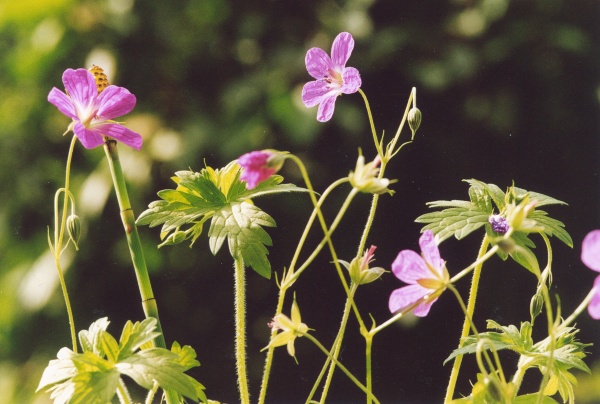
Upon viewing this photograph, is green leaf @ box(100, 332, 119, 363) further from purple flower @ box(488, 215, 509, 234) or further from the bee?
purple flower @ box(488, 215, 509, 234)

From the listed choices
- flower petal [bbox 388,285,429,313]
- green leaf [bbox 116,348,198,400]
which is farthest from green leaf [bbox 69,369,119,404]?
flower petal [bbox 388,285,429,313]

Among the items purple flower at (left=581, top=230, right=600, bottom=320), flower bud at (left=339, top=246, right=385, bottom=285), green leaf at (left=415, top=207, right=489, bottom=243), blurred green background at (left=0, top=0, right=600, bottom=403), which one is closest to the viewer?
Answer: purple flower at (left=581, top=230, right=600, bottom=320)

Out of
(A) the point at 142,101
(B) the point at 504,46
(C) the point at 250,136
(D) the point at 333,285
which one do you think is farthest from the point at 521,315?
(A) the point at 142,101

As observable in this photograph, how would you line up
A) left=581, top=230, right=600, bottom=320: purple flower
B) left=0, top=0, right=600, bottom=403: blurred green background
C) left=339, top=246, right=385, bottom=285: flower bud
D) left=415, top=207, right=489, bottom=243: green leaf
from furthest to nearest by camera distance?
1. left=0, top=0, right=600, bottom=403: blurred green background
2. left=415, top=207, right=489, bottom=243: green leaf
3. left=339, top=246, right=385, bottom=285: flower bud
4. left=581, top=230, right=600, bottom=320: purple flower

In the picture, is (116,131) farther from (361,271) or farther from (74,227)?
(361,271)

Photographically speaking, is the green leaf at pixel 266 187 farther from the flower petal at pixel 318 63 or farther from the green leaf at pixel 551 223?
the green leaf at pixel 551 223

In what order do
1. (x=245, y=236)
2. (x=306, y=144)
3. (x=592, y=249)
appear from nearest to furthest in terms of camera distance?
(x=592, y=249) → (x=245, y=236) → (x=306, y=144)

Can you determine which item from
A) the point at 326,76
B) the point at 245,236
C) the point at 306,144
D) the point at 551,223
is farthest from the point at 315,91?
the point at 306,144

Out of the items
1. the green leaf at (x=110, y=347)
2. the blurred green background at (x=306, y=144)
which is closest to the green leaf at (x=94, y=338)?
the green leaf at (x=110, y=347)
